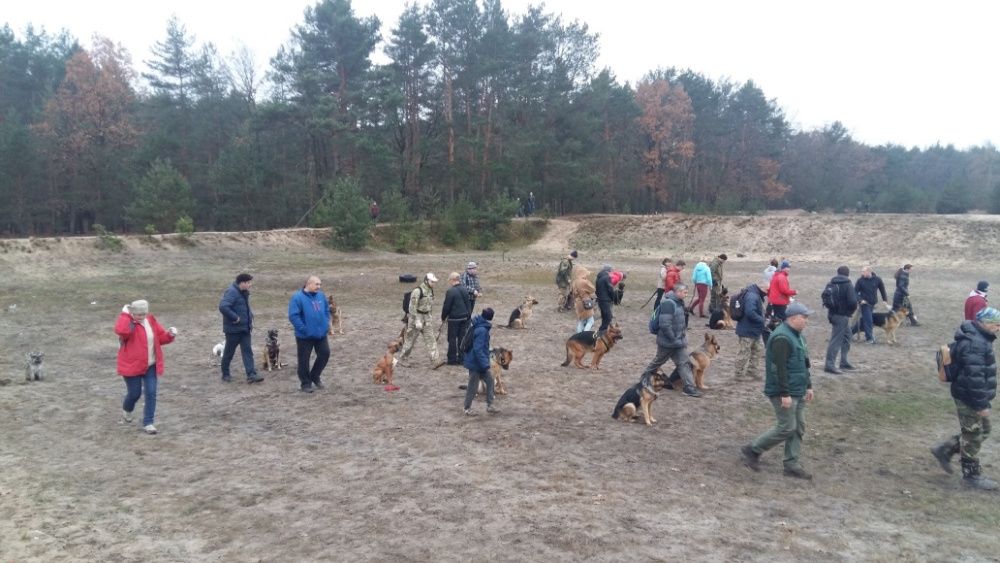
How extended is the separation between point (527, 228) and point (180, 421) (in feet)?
113

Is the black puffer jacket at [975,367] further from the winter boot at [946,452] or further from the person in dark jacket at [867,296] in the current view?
the person in dark jacket at [867,296]

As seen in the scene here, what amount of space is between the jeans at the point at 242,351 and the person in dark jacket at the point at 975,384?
9.42 metres

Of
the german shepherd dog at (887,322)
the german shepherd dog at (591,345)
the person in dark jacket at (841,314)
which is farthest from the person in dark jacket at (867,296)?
the german shepherd dog at (591,345)

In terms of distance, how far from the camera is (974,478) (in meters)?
6.51

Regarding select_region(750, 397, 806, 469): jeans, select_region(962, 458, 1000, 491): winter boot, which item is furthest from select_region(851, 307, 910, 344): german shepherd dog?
select_region(750, 397, 806, 469): jeans

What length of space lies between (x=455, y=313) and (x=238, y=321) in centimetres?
350

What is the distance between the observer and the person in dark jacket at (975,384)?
629 cm

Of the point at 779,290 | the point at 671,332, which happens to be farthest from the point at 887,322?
the point at 671,332

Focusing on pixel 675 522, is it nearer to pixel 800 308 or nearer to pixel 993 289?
pixel 800 308

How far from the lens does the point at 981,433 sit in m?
6.44

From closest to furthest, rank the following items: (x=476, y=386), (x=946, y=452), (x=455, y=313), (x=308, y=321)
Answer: (x=946, y=452) → (x=476, y=386) → (x=308, y=321) → (x=455, y=313)

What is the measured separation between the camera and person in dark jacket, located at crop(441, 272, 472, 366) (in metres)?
10.9

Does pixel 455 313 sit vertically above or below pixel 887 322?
above

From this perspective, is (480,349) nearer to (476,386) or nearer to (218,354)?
(476,386)
